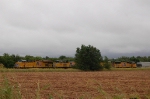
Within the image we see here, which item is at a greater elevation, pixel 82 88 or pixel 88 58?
pixel 88 58

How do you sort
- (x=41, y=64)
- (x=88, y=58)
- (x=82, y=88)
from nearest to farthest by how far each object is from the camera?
(x=82, y=88)
(x=88, y=58)
(x=41, y=64)

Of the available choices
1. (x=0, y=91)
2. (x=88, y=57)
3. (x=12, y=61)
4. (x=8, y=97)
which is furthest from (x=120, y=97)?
(x=12, y=61)

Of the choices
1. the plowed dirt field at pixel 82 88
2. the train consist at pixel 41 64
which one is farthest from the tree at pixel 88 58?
the plowed dirt field at pixel 82 88

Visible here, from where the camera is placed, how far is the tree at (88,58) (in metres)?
68.1

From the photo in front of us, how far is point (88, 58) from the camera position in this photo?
2672 inches

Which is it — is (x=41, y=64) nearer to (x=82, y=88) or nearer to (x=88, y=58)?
(x=88, y=58)

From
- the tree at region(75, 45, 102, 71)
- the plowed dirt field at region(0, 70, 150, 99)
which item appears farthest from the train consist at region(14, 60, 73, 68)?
the plowed dirt field at region(0, 70, 150, 99)

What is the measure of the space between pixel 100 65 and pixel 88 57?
4710 millimetres

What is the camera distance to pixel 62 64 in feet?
252

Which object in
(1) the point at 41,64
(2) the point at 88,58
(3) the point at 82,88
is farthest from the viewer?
(1) the point at 41,64

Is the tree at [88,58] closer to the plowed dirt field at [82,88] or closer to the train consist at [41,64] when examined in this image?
the train consist at [41,64]

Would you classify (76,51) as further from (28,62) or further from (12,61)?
(12,61)

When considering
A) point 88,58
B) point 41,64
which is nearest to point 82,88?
point 88,58

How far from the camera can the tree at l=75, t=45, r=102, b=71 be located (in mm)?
68062
